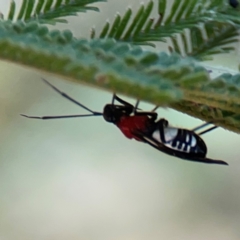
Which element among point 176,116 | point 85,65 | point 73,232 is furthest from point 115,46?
point 73,232

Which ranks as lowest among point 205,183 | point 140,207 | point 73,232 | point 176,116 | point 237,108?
point 73,232

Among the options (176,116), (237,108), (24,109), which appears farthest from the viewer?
(24,109)

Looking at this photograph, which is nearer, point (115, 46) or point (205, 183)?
point (115, 46)

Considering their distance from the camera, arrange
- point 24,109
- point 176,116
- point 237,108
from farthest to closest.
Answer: point 24,109 < point 176,116 < point 237,108

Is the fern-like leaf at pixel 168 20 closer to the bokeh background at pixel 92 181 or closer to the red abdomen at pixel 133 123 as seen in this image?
the red abdomen at pixel 133 123

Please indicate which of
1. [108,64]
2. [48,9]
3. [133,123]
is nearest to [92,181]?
[133,123]

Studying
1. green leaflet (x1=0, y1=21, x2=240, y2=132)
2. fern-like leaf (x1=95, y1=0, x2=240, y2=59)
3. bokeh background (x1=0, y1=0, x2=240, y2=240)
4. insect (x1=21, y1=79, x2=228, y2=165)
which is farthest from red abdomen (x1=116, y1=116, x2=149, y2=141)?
bokeh background (x1=0, y1=0, x2=240, y2=240)

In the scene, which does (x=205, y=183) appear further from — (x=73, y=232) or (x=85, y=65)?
(x=85, y=65)

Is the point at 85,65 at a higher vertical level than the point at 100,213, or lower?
higher
